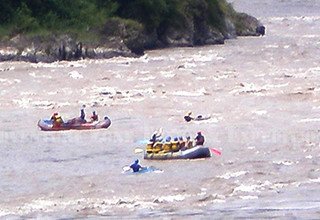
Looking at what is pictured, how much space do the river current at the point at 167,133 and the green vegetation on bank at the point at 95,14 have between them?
371 cm

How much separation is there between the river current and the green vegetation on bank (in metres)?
3.71

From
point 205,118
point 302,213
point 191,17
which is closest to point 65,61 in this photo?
point 191,17

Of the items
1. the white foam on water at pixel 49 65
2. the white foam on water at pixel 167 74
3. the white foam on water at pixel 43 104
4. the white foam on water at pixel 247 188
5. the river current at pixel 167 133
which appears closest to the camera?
the river current at pixel 167 133

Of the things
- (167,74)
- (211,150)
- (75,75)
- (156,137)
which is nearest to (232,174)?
(211,150)

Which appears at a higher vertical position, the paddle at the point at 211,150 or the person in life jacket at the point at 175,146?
the person in life jacket at the point at 175,146

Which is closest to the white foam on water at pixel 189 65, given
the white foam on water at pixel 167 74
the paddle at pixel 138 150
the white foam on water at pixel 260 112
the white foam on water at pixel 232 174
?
the white foam on water at pixel 167 74

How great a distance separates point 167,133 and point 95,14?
97.6 feet

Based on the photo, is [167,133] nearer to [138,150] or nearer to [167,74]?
[138,150]

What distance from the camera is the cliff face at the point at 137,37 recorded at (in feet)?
172

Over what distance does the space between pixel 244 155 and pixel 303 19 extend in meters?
61.5

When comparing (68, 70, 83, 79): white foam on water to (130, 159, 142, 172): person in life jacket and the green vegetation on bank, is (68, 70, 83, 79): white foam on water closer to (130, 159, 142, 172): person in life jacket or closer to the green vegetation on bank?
the green vegetation on bank

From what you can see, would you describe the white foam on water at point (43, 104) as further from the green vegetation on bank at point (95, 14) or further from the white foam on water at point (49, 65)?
the green vegetation on bank at point (95, 14)

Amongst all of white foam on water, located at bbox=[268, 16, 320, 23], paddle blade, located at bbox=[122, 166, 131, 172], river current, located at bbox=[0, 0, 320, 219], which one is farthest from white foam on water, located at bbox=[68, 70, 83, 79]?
white foam on water, located at bbox=[268, 16, 320, 23]

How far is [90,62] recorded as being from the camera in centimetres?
5175
